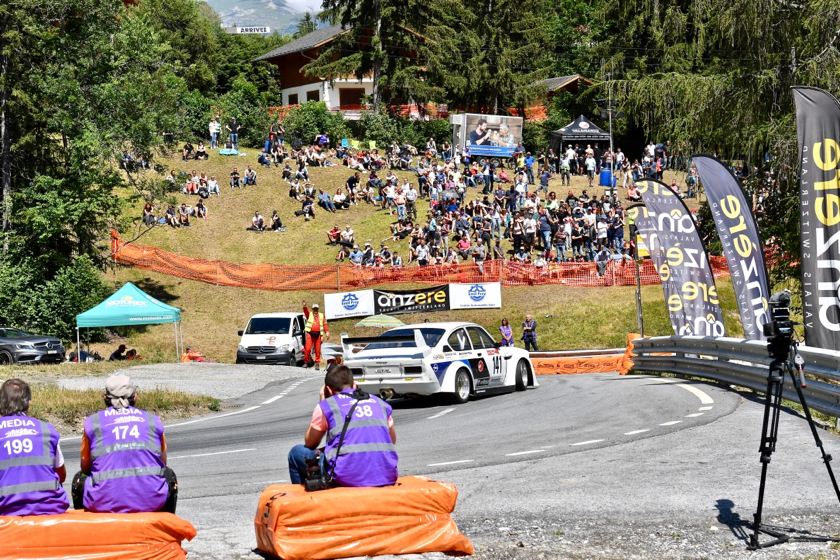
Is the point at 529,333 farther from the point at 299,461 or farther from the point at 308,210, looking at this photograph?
the point at 299,461

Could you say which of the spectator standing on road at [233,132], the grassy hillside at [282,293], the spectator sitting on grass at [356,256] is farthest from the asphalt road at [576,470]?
the spectator standing on road at [233,132]

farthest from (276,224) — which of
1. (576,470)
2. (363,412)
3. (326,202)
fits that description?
(363,412)

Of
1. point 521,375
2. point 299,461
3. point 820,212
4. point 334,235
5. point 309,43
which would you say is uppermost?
point 309,43

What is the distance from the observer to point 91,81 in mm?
40812

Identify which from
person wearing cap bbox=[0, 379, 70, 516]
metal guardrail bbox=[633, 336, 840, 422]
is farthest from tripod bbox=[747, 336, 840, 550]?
person wearing cap bbox=[0, 379, 70, 516]

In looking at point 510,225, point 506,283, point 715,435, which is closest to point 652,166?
point 510,225

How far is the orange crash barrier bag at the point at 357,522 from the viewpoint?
7.14m

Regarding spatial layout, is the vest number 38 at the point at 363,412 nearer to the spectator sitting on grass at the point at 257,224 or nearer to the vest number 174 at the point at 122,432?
the vest number 174 at the point at 122,432

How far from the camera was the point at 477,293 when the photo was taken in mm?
39469

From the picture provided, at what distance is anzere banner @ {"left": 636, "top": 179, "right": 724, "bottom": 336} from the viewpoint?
19.6m

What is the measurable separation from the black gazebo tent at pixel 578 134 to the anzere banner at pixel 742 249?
43.7 m

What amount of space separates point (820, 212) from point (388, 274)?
28.8 meters

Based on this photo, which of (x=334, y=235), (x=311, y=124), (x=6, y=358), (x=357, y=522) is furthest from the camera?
(x=311, y=124)

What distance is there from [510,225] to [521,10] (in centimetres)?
3290
